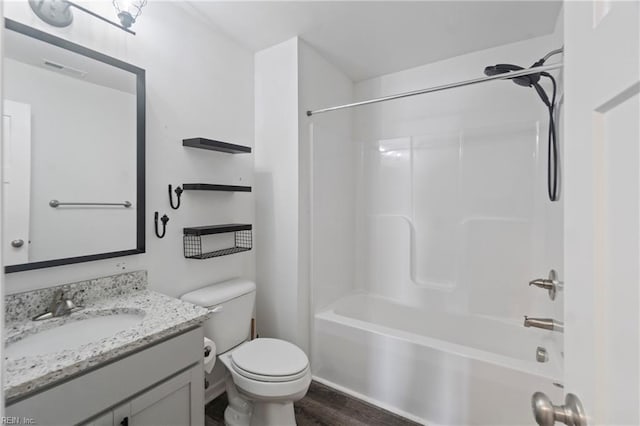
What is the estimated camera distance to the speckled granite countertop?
830 mm

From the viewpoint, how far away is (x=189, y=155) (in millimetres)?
1831

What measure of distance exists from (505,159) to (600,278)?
207 centimetres

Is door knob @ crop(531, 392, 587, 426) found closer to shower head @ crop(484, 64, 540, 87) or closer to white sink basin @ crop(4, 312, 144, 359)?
white sink basin @ crop(4, 312, 144, 359)

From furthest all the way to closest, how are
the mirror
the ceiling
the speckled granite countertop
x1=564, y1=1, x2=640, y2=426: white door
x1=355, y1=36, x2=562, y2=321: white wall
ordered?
x1=355, y1=36, x2=562, y2=321: white wall, the ceiling, the mirror, the speckled granite countertop, x1=564, y1=1, x2=640, y2=426: white door

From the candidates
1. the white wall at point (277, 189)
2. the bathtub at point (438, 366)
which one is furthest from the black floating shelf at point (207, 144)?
the bathtub at point (438, 366)

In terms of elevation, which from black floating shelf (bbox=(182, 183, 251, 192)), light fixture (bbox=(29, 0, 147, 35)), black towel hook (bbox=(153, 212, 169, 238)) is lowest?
black towel hook (bbox=(153, 212, 169, 238))

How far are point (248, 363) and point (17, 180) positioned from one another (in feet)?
4.25

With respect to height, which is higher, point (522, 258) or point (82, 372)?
point (522, 258)

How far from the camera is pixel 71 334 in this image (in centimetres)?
119

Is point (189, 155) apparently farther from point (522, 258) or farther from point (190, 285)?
point (522, 258)

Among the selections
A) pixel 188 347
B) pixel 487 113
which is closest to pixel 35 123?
pixel 188 347

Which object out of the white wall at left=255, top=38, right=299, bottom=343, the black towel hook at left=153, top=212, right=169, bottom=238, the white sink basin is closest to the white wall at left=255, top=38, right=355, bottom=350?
the white wall at left=255, top=38, right=299, bottom=343

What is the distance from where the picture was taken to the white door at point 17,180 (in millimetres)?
1136

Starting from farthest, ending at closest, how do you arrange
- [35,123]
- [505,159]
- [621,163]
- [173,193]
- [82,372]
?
[505,159] → [173,193] → [35,123] → [82,372] → [621,163]
